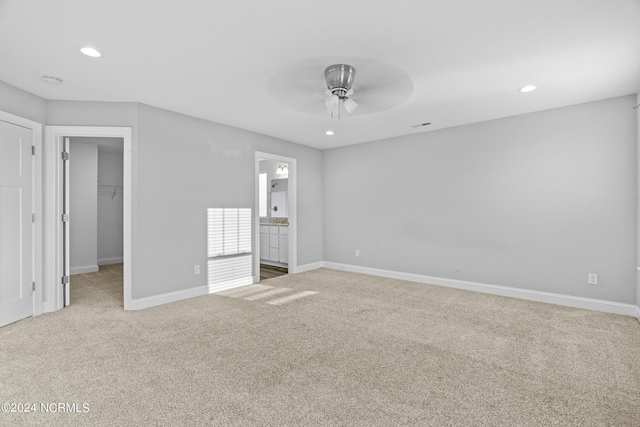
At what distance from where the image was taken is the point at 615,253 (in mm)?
3518

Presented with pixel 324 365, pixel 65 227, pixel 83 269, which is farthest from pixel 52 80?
pixel 83 269

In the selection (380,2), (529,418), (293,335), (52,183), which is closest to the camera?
(529,418)

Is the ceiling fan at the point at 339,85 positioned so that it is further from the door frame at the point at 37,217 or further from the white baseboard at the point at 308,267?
the white baseboard at the point at 308,267

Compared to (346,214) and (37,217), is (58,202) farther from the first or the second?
(346,214)

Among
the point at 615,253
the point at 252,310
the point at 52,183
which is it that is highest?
the point at 52,183

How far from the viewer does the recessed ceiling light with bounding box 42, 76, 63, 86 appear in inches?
115

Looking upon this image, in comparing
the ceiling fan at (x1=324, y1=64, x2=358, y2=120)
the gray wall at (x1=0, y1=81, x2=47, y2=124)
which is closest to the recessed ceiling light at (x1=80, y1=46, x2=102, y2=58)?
the gray wall at (x1=0, y1=81, x2=47, y2=124)

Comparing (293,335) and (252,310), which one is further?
(252,310)

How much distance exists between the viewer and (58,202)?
354 centimetres

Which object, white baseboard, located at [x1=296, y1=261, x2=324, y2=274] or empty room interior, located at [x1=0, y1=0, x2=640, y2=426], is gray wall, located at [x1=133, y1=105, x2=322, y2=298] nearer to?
empty room interior, located at [x1=0, y1=0, x2=640, y2=426]

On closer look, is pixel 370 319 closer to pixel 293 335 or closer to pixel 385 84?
pixel 293 335

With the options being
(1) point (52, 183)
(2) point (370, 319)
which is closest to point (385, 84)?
(2) point (370, 319)

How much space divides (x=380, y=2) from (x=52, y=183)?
3.93 m

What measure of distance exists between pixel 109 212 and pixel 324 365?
21.6 feet
